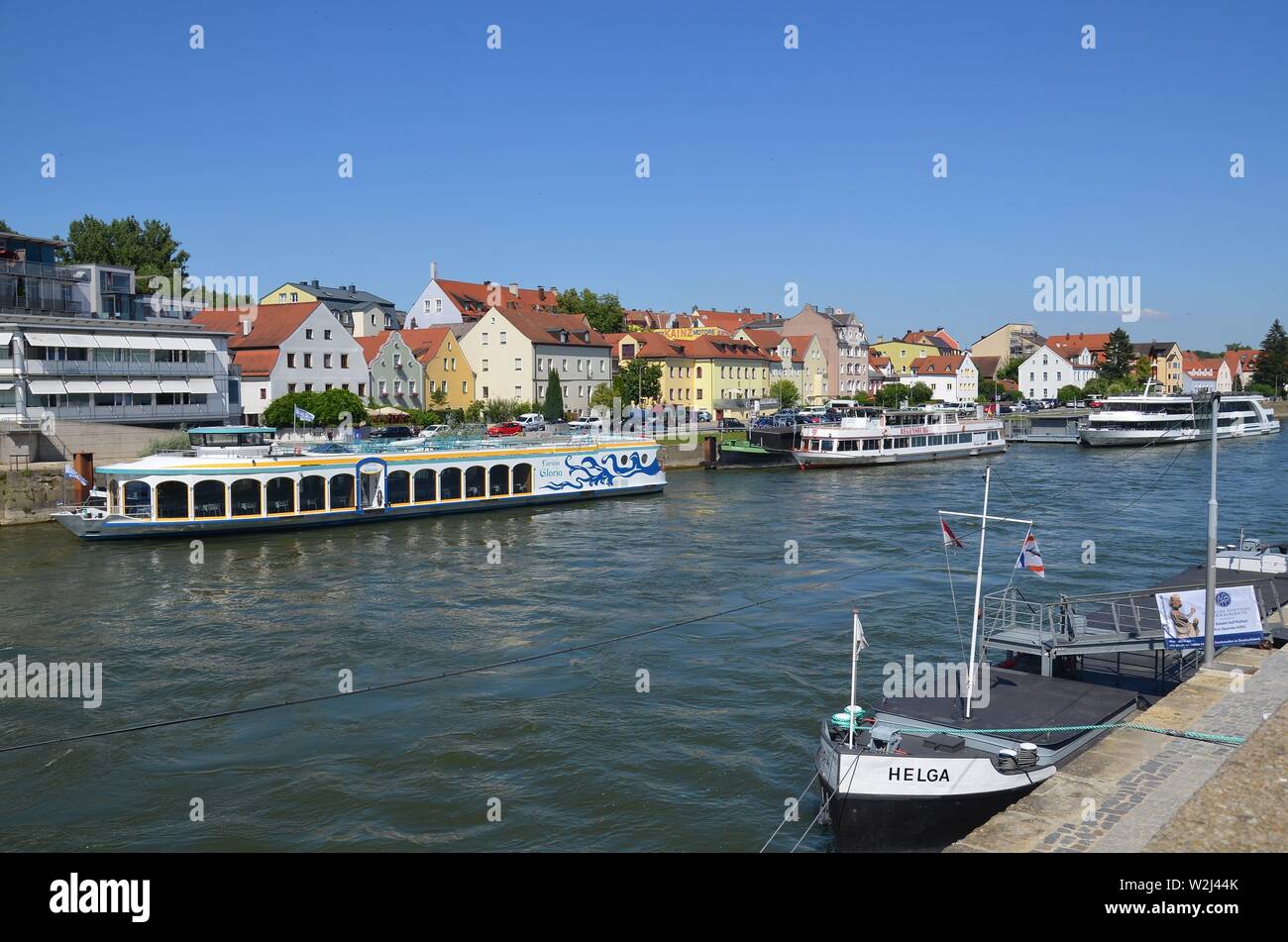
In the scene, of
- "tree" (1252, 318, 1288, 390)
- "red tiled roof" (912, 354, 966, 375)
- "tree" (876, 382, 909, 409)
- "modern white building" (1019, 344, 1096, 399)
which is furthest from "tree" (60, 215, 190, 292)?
"tree" (1252, 318, 1288, 390)

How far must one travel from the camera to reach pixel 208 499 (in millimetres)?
35188

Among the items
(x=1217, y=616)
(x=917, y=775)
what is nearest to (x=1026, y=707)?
(x=917, y=775)

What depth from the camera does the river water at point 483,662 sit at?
13672 mm

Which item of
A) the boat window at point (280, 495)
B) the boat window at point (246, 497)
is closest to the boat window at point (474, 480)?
the boat window at point (280, 495)

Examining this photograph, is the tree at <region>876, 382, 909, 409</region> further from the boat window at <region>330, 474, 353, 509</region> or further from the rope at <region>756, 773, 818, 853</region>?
the rope at <region>756, 773, 818, 853</region>

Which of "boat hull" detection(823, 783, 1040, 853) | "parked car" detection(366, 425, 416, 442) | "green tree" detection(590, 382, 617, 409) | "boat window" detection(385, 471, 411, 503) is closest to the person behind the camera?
"boat hull" detection(823, 783, 1040, 853)

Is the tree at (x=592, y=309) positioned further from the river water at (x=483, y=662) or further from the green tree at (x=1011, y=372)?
the green tree at (x=1011, y=372)

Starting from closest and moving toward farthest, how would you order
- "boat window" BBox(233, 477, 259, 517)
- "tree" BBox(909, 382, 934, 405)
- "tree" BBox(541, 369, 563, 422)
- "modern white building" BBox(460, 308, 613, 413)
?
"boat window" BBox(233, 477, 259, 517) < "tree" BBox(541, 369, 563, 422) < "modern white building" BBox(460, 308, 613, 413) < "tree" BBox(909, 382, 934, 405)

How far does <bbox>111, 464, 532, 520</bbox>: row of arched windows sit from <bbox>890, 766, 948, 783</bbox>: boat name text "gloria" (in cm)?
2951

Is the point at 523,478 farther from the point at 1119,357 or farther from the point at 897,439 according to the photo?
the point at 1119,357

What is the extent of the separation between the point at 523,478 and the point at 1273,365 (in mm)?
143458

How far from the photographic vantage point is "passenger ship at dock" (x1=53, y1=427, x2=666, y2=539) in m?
34.2
